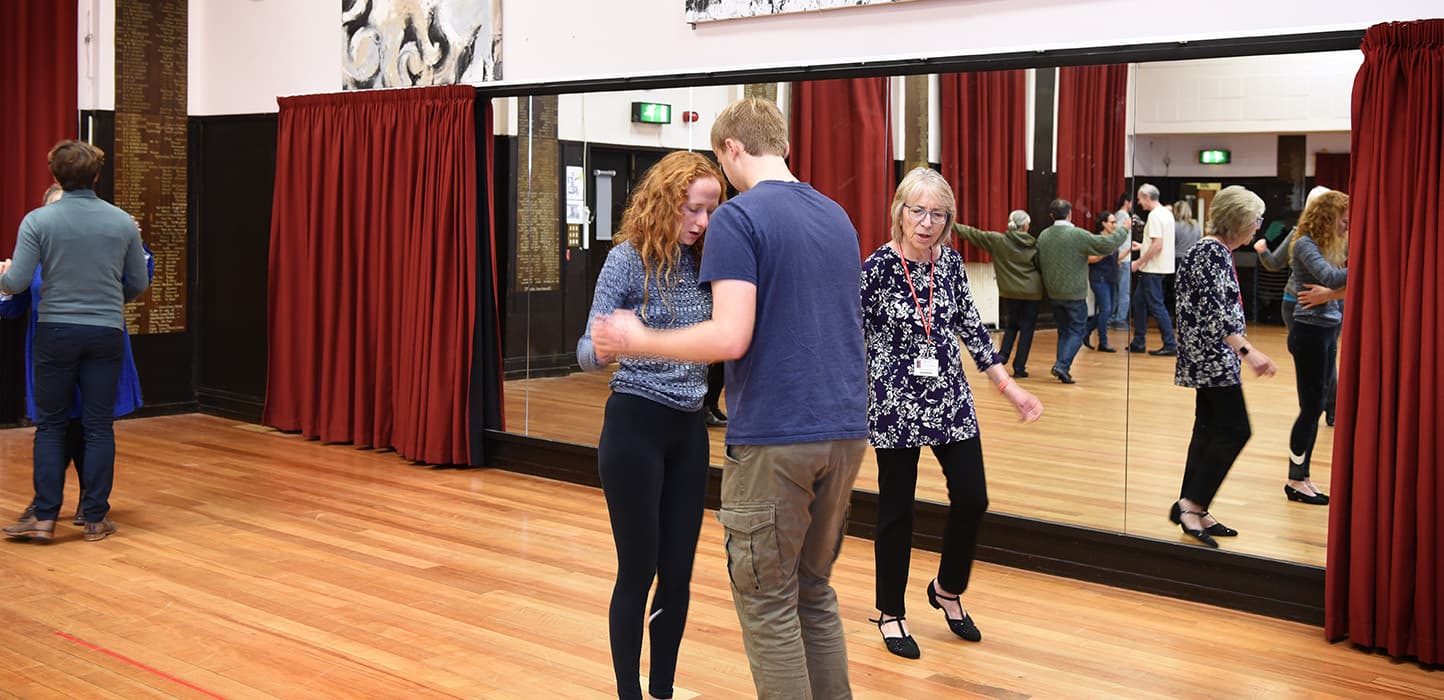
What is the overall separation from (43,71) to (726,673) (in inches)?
257

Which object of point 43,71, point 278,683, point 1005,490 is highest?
point 43,71

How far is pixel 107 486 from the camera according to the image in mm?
5430

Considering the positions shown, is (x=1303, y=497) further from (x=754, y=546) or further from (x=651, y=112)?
(x=651, y=112)

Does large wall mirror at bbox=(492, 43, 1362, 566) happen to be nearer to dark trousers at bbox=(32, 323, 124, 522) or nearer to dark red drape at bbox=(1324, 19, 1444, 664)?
dark red drape at bbox=(1324, 19, 1444, 664)

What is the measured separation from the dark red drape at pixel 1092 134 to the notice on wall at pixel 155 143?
242 inches

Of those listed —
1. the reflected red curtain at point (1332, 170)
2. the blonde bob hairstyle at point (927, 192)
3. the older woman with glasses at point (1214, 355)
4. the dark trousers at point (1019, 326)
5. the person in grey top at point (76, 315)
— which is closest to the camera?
the blonde bob hairstyle at point (927, 192)

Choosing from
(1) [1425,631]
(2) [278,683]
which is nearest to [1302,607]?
(1) [1425,631]

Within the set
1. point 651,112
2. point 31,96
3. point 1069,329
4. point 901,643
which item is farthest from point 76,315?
point 1069,329

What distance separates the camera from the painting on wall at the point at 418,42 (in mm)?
7105

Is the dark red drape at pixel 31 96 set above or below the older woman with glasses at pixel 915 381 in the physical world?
above

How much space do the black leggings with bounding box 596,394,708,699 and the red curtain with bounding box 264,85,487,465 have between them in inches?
157

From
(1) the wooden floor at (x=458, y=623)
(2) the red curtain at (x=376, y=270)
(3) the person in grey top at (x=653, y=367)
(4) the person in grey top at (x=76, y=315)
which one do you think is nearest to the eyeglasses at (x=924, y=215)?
(3) the person in grey top at (x=653, y=367)

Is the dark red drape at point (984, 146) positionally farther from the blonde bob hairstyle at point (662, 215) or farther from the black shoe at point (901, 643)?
the blonde bob hairstyle at point (662, 215)

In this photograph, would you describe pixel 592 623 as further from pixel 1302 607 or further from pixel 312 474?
pixel 312 474
